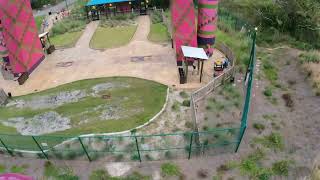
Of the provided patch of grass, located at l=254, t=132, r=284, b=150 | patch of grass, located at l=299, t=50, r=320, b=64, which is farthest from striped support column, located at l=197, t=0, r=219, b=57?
patch of grass, located at l=254, t=132, r=284, b=150

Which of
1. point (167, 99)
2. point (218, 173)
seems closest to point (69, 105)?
point (167, 99)

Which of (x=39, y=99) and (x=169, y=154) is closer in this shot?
(x=169, y=154)

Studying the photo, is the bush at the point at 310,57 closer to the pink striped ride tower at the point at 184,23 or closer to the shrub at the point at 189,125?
the pink striped ride tower at the point at 184,23

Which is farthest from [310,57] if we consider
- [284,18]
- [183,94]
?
[183,94]

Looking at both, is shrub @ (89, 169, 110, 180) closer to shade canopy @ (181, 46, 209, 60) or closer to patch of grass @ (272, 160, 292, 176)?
patch of grass @ (272, 160, 292, 176)

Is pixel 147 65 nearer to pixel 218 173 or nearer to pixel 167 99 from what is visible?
pixel 167 99

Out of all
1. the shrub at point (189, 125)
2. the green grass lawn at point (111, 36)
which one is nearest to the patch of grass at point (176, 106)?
the shrub at point (189, 125)
